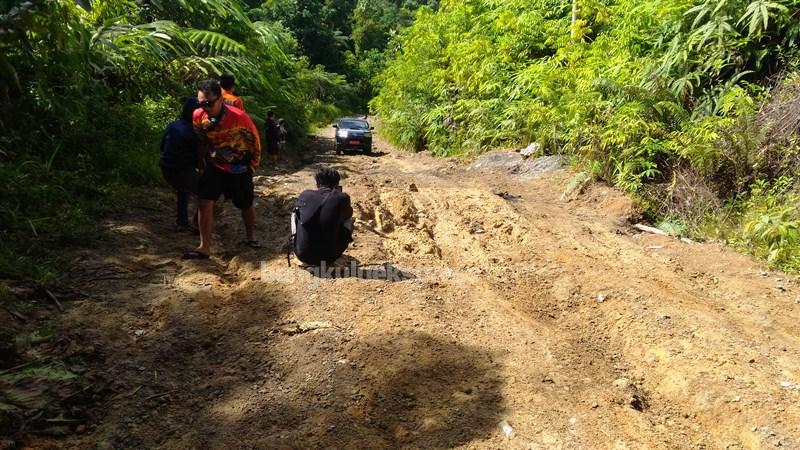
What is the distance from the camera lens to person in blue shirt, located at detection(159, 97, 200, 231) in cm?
539

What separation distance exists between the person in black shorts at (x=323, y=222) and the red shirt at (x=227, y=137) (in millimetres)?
755

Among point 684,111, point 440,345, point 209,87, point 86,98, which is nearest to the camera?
point 440,345

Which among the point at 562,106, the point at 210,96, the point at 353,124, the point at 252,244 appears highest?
the point at 210,96

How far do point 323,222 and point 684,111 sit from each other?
6196 mm

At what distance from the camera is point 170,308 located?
13.1 ft

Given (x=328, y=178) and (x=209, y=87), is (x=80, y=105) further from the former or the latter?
(x=328, y=178)

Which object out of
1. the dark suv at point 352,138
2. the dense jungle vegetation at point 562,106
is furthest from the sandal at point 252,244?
the dark suv at point 352,138

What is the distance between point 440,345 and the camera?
3.68 meters

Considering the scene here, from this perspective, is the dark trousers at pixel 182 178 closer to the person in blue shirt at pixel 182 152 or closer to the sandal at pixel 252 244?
the person in blue shirt at pixel 182 152

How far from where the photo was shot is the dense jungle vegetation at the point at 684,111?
6391mm

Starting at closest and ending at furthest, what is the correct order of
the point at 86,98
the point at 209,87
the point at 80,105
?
the point at 209,87
the point at 80,105
the point at 86,98

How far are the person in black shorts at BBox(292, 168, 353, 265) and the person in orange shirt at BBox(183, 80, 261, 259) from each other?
735mm

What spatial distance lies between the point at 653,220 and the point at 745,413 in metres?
4.72

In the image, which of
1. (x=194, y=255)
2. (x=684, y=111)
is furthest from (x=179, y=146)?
(x=684, y=111)
